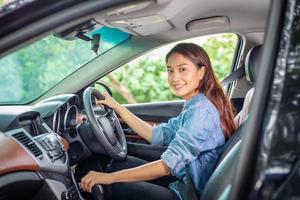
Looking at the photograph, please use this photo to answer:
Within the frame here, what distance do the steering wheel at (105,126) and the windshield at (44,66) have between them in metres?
0.35

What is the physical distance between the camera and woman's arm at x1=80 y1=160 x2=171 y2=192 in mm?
2010

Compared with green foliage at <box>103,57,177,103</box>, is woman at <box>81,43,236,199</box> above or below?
above

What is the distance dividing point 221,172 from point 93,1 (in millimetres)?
797

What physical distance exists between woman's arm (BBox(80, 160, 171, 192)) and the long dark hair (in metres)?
0.33

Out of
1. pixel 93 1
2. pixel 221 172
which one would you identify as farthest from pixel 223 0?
pixel 93 1

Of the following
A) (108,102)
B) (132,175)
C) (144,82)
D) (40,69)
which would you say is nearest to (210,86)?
(132,175)

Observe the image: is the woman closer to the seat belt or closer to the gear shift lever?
the gear shift lever

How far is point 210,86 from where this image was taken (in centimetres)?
217

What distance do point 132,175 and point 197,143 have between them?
0.31 m

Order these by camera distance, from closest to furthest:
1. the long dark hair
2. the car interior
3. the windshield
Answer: the car interior
the long dark hair
the windshield

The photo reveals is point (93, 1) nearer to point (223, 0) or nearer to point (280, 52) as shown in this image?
point (280, 52)

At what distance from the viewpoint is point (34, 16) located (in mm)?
1142

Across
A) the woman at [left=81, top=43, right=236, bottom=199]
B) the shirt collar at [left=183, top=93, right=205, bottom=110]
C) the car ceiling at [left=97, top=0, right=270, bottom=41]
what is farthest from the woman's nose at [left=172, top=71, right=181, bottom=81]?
the car ceiling at [left=97, top=0, right=270, bottom=41]

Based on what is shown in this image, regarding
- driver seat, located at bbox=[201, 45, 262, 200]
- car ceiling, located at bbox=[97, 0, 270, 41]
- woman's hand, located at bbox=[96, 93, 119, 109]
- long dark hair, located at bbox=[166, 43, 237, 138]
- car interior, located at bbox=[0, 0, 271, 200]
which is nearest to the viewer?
car interior, located at bbox=[0, 0, 271, 200]
